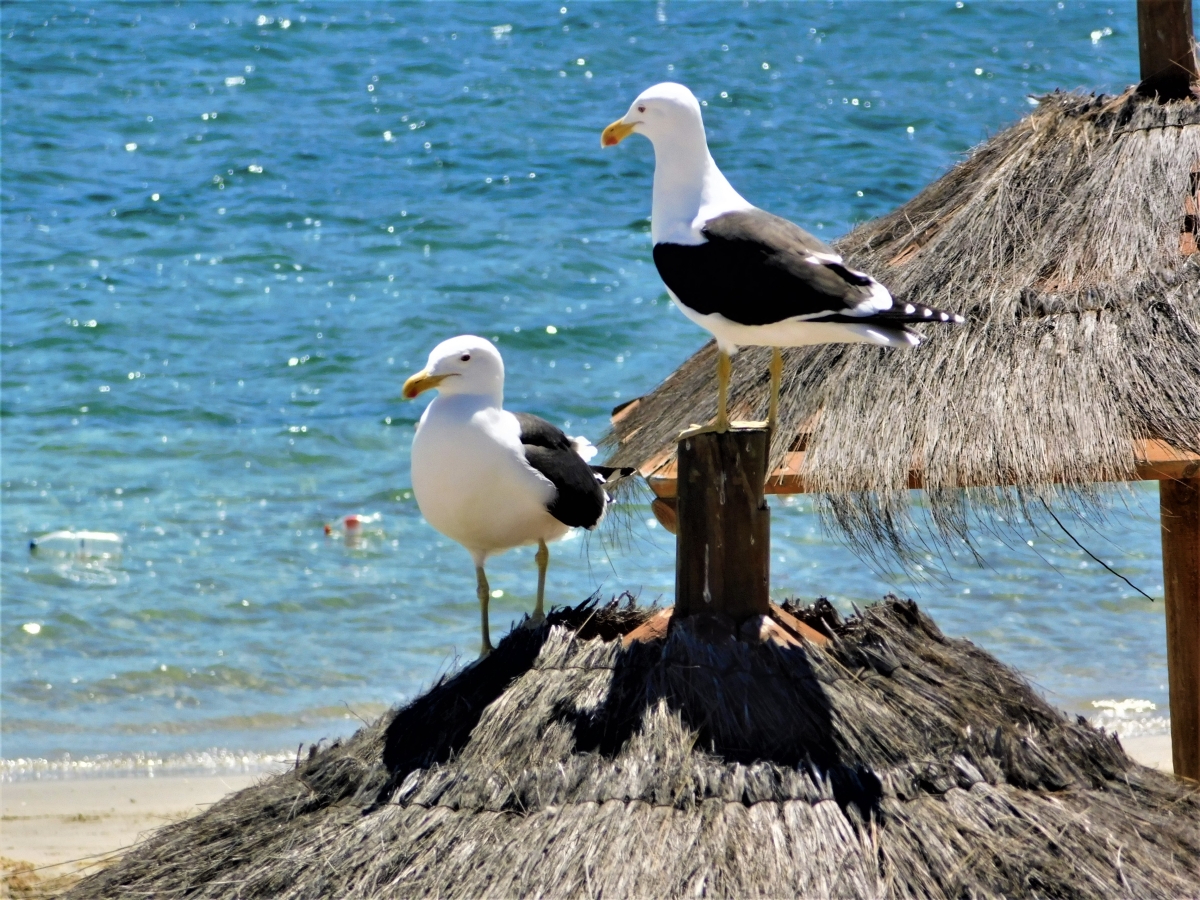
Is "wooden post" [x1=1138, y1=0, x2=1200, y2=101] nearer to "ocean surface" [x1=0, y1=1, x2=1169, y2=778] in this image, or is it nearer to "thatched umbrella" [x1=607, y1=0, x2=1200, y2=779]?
"thatched umbrella" [x1=607, y1=0, x2=1200, y2=779]

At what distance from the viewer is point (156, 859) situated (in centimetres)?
268

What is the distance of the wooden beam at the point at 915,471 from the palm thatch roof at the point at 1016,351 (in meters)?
0.02

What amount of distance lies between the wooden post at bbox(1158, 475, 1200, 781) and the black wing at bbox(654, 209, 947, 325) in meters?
1.66

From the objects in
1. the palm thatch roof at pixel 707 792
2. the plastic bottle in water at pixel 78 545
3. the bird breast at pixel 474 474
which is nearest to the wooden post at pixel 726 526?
the palm thatch roof at pixel 707 792

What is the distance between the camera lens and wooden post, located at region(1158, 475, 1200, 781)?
4.20 m

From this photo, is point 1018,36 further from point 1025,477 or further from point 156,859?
point 156,859

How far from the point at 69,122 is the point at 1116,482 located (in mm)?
13472

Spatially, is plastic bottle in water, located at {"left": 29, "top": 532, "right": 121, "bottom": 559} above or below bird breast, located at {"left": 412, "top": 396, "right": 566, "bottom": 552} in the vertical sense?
below

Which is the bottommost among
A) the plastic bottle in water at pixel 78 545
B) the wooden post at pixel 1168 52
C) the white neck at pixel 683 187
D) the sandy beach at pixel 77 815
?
the sandy beach at pixel 77 815

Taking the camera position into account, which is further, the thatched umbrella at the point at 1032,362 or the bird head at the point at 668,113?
the thatched umbrella at the point at 1032,362

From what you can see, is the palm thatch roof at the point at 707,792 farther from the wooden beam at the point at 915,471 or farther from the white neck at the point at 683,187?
the white neck at the point at 683,187

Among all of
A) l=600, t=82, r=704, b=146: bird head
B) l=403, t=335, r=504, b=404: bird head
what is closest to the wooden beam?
l=403, t=335, r=504, b=404: bird head

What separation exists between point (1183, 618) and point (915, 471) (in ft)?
4.05

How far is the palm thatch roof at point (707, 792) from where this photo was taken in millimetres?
2346
